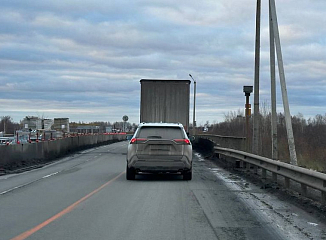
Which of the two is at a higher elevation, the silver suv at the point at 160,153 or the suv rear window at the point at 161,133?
the suv rear window at the point at 161,133

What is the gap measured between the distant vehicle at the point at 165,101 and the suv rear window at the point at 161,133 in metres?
13.8

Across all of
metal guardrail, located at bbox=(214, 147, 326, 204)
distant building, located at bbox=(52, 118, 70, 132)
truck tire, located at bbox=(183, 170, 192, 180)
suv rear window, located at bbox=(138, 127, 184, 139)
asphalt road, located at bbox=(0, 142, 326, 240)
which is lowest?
asphalt road, located at bbox=(0, 142, 326, 240)

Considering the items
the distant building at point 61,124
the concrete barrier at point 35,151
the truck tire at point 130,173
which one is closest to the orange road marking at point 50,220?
the truck tire at point 130,173

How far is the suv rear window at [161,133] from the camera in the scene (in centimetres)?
1577

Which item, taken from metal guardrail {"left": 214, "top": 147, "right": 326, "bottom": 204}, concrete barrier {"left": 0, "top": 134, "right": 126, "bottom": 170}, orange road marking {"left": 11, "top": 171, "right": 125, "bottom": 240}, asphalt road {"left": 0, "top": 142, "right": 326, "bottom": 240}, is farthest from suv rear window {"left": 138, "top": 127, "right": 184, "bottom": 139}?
concrete barrier {"left": 0, "top": 134, "right": 126, "bottom": 170}

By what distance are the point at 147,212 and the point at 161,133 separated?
5.92 m

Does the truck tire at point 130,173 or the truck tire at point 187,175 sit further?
the truck tire at point 187,175

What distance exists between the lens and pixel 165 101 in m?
Answer: 30.0

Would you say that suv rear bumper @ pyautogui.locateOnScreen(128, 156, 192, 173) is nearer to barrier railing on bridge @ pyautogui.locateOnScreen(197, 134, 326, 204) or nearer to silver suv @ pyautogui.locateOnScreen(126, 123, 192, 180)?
silver suv @ pyautogui.locateOnScreen(126, 123, 192, 180)

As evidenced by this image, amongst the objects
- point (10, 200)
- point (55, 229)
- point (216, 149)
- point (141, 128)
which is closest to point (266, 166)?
point (141, 128)

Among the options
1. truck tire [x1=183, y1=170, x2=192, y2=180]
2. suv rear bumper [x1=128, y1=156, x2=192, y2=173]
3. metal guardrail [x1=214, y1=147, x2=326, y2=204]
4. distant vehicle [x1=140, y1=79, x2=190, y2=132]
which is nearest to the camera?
metal guardrail [x1=214, y1=147, x2=326, y2=204]

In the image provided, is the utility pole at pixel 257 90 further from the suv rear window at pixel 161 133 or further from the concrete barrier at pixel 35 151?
the concrete barrier at pixel 35 151

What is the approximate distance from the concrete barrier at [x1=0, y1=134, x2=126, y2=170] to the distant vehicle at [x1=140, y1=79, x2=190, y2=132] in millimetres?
5865

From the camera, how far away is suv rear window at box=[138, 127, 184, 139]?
1577 centimetres
